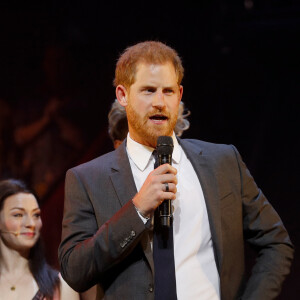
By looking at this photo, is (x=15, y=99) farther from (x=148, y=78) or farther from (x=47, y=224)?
(x=148, y=78)

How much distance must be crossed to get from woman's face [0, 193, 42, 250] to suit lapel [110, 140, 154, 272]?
1.09m

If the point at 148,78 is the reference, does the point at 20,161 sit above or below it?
below

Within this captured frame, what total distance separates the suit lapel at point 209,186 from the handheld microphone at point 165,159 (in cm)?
18

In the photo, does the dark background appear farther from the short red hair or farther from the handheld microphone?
the handheld microphone

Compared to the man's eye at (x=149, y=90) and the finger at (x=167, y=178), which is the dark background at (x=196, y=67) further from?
the finger at (x=167, y=178)

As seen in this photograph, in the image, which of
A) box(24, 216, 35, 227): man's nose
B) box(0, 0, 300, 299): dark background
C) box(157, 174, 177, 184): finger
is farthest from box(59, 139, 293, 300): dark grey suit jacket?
box(0, 0, 300, 299): dark background

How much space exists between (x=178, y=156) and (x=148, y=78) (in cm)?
30

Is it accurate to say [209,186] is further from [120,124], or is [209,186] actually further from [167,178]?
[120,124]

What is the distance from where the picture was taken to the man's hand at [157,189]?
1.52 metres

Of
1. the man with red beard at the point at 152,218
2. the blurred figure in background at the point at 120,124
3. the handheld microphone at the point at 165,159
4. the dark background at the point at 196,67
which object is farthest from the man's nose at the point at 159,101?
the dark background at the point at 196,67

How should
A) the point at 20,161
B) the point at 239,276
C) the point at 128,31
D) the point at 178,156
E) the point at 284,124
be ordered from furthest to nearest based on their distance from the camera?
the point at 20,161, the point at 128,31, the point at 284,124, the point at 178,156, the point at 239,276

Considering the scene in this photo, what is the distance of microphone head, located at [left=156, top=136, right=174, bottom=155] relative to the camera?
1646 millimetres

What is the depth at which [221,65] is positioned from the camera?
3486mm

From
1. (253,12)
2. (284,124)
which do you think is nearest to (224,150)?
(284,124)
